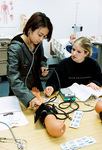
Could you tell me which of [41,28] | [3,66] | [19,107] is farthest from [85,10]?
[19,107]

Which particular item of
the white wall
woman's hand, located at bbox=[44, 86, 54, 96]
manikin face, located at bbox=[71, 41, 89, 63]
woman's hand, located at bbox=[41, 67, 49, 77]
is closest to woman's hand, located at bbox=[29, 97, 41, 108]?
woman's hand, located at bbox=[44, 86, 54, 96]

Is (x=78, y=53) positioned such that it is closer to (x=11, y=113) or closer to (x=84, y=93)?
(x=84, y=93)

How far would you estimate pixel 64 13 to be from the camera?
13.2ft

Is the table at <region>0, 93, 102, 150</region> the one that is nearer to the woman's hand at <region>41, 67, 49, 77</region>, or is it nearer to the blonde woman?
the woman's hand at <region>41, 67, 49, 77</region>

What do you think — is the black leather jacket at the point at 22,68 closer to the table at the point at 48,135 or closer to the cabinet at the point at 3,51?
the table at the point at 48,135

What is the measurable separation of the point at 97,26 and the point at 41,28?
369 cm

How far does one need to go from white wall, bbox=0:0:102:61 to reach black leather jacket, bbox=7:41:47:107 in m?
2.51

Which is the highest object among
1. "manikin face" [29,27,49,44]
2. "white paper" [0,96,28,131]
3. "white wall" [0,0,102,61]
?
"white wall" [0,0,102,61]

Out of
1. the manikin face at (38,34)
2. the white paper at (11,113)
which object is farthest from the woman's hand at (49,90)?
the manikin face at (38,34)

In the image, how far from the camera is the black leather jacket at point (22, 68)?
1113 mm

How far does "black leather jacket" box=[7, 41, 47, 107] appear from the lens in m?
1.11

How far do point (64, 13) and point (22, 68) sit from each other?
3128 mm

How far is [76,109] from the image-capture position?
1.14 meters

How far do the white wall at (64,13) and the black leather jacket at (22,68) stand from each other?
2508 mm
